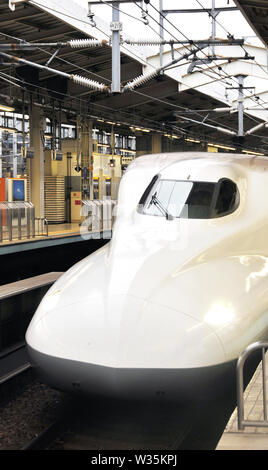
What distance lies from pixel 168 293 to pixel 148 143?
29217 mm

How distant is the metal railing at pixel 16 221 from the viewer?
58.6 feet

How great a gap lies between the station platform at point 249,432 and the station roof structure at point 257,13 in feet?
22.5

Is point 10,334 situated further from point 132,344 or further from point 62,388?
point 132,344

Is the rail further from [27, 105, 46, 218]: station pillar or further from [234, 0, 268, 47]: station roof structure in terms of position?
[27, 105, 46, 218]: station pillar

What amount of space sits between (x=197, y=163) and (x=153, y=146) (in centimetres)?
2605

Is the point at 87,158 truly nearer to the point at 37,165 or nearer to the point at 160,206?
the point at 37,165

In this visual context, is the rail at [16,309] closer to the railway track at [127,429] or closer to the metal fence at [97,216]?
the railway track at [127,429]

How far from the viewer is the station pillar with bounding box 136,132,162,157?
1377 inches

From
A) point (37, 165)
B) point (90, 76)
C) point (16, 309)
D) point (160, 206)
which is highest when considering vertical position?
point (90, 76)

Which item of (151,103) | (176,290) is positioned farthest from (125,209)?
(151,103)

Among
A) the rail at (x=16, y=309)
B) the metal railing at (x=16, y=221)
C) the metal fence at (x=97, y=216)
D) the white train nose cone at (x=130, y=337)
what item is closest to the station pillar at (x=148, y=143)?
the metal fence at (x=97, y=216)

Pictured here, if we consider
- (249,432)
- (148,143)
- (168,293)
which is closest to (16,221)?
(168,293)

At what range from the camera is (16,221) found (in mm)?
18516

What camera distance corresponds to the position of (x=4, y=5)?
1630 cm
